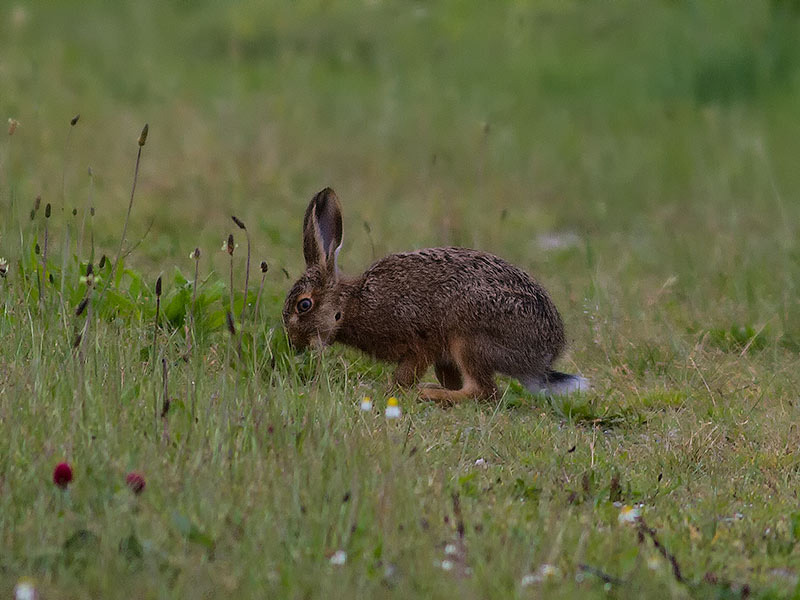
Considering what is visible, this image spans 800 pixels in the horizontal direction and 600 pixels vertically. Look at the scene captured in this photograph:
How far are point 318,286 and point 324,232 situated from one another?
0.29 m

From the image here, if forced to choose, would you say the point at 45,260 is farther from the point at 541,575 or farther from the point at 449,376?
the point at 541,575

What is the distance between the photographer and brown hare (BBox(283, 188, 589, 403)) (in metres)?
5.88

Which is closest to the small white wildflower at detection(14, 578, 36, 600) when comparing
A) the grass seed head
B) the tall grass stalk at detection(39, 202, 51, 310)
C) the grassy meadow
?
the grassy meadow

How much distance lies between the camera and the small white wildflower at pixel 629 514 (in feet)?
12.8

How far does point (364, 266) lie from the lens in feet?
26.3

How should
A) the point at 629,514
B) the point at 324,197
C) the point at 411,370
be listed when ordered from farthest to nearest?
the point at 324,197 → the point at 411,370 → the point at 629,514

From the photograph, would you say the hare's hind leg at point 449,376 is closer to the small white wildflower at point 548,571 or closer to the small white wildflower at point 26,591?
the small white wildflower at point 548,571

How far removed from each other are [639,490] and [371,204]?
5.67m

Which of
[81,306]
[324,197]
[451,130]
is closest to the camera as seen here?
[81,306]

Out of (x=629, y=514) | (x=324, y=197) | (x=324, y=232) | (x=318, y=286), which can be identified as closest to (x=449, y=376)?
(x=318, y=286)

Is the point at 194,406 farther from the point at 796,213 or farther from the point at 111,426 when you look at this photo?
the point at 796,213

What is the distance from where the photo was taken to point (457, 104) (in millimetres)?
12820

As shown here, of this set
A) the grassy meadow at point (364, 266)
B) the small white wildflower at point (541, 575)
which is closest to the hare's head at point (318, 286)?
the grassy meadow at point (364, 266)

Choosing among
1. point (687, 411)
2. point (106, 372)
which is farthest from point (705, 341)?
point (106, 372)
